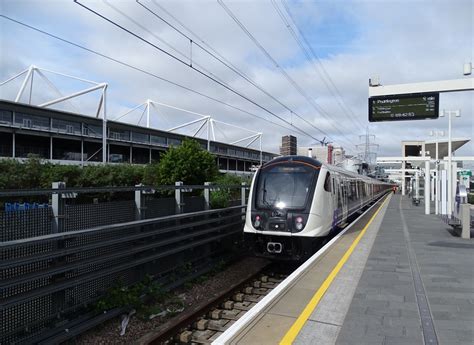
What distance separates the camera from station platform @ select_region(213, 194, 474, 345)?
179 inches

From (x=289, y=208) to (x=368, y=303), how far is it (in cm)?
456

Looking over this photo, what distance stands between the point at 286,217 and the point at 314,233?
75 cm

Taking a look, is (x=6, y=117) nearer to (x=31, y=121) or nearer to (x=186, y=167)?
(x=31, y=121)

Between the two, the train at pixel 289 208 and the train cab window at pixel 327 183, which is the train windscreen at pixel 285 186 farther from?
the train cab window at pixel 327 183

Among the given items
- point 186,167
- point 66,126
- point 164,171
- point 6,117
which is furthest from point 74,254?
point 66,126

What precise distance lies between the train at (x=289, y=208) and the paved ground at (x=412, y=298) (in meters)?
1.50

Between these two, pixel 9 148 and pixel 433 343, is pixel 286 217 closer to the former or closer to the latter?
pixel 433 343

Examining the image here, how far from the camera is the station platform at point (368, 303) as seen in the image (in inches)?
179

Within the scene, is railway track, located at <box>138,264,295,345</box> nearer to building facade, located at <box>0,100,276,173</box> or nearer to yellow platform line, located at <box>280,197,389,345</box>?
yellow platform line, located at <box>280,197,389,345</box>

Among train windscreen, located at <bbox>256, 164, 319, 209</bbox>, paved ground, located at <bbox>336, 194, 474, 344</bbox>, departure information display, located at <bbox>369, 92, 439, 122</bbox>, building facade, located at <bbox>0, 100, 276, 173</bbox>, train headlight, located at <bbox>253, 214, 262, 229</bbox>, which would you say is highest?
building facade, located at <bbox>0, 100, 276, 173</bbox>

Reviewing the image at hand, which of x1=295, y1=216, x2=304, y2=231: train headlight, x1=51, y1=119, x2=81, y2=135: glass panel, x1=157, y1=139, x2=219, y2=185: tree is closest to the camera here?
x1=295, y1=216, x2=304, y2=231: train headlight

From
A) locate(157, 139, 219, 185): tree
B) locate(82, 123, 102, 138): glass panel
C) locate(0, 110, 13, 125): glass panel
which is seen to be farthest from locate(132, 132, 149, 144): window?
locate(157, 139, 219, 185): tree

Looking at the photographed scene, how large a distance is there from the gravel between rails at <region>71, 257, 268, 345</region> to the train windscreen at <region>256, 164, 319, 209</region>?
186cm

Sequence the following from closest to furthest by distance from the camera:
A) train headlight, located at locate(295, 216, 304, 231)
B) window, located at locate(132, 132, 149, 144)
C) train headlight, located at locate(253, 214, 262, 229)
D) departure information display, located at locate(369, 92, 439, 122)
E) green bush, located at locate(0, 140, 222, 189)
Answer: train headlight, located at locate(295, 216, 304, 231) → train headlight, located at locate(253, 214, 262, 229) → departure information display, located at locate(369, 92, 439, 122) → green bush, located at locate(0, 140, 222, 189) → window, located at locate(132, 132, 149, 144)
